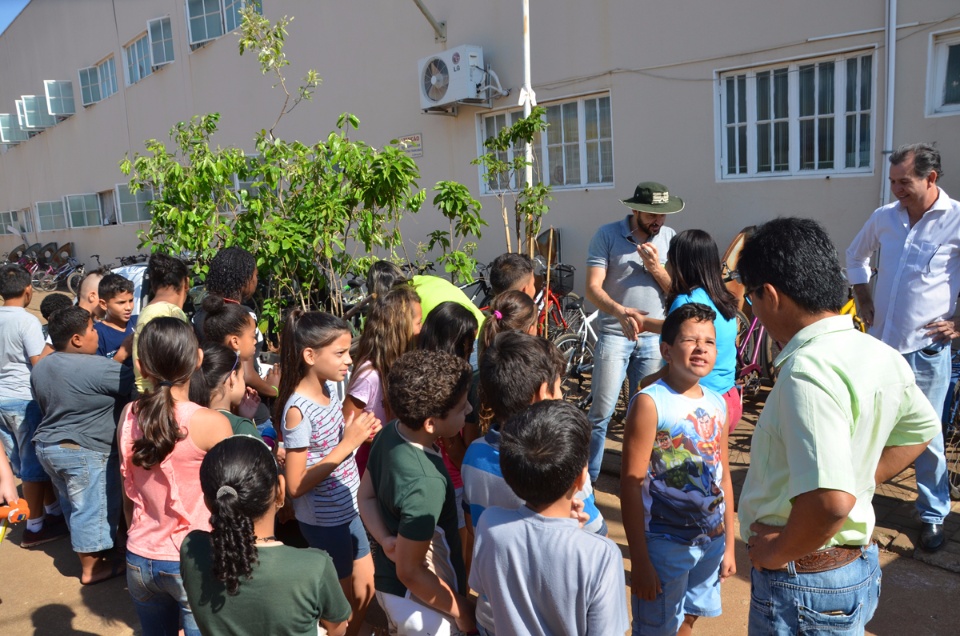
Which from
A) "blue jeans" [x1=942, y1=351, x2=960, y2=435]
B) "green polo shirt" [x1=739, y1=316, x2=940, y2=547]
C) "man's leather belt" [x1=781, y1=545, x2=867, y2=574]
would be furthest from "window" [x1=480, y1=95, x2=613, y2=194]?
"man's leather belt" [x1=781, y1=545, x2=867, y2=574]

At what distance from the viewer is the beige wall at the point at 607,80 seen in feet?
19.5

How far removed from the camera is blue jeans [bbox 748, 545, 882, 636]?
1793 millimetres

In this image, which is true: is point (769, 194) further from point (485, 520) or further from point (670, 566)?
point (485, 520)

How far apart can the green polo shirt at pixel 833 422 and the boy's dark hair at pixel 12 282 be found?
15.1ft

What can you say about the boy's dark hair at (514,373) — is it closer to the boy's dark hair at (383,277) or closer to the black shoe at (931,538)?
the boy's dark hair at (383,277)

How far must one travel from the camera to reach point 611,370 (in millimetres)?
4094

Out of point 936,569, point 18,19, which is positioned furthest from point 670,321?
point 18,19

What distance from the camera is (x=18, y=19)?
22297 millimetres

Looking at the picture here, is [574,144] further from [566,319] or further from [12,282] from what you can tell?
[12,282]

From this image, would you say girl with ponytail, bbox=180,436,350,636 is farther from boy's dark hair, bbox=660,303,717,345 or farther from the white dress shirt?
the white dress shirt

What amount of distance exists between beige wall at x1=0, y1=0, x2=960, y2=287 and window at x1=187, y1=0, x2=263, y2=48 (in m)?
0.25

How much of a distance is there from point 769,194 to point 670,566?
5.02 m

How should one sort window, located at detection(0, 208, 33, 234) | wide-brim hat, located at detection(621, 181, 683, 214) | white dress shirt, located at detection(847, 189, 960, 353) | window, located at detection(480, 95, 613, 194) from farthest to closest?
window, located at detection(0, 208, 33, 234)
window, located at detection(480, 95, 613, 194)
wide-brim hat, located at detection(621, 181, 683, 214)
white dress shirt, located at detection(847, 189, 960, 353)

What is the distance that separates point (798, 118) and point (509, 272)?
3949 millimetres
